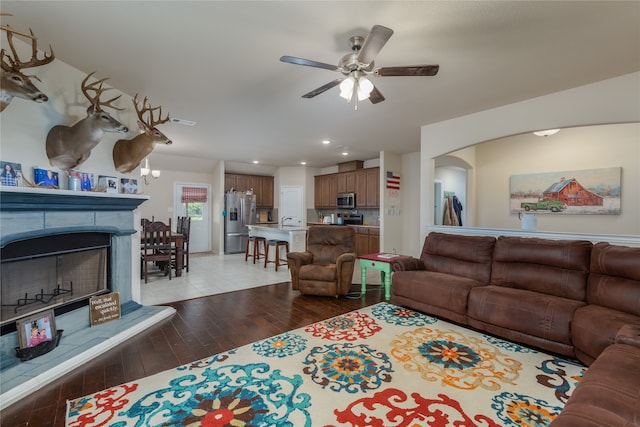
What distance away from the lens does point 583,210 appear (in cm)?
413

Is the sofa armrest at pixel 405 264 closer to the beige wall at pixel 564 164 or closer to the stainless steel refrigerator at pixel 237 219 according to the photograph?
the beige wall at pixel 564 164

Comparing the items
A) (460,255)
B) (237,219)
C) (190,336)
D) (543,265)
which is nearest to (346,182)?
(237,219)

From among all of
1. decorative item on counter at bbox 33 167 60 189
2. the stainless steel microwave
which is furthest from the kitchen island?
decorative item on counter at bbox 33 167 60 189

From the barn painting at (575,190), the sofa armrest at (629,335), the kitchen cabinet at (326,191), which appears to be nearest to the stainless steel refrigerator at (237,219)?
the kitchen cabinet at (326,191)

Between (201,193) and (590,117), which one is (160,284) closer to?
(201,193)

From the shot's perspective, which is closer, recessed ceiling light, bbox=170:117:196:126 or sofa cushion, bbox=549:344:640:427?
sofa cushion, bbox=549:344:640:427

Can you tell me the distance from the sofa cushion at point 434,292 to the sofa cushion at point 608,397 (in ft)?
4.42

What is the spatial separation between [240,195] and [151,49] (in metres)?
5.78

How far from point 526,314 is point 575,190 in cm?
306

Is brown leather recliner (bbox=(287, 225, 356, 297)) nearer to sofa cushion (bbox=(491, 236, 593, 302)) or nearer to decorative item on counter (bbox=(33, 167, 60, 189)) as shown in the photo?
sofa cushion (bbox=(491, 236, 593, 302))

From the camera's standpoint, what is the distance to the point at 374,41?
168 cm

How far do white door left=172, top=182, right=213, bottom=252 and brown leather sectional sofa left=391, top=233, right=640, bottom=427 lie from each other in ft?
20.9

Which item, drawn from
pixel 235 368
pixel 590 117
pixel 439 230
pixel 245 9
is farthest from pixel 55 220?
pixel 590 117

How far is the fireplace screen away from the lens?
2227mm
